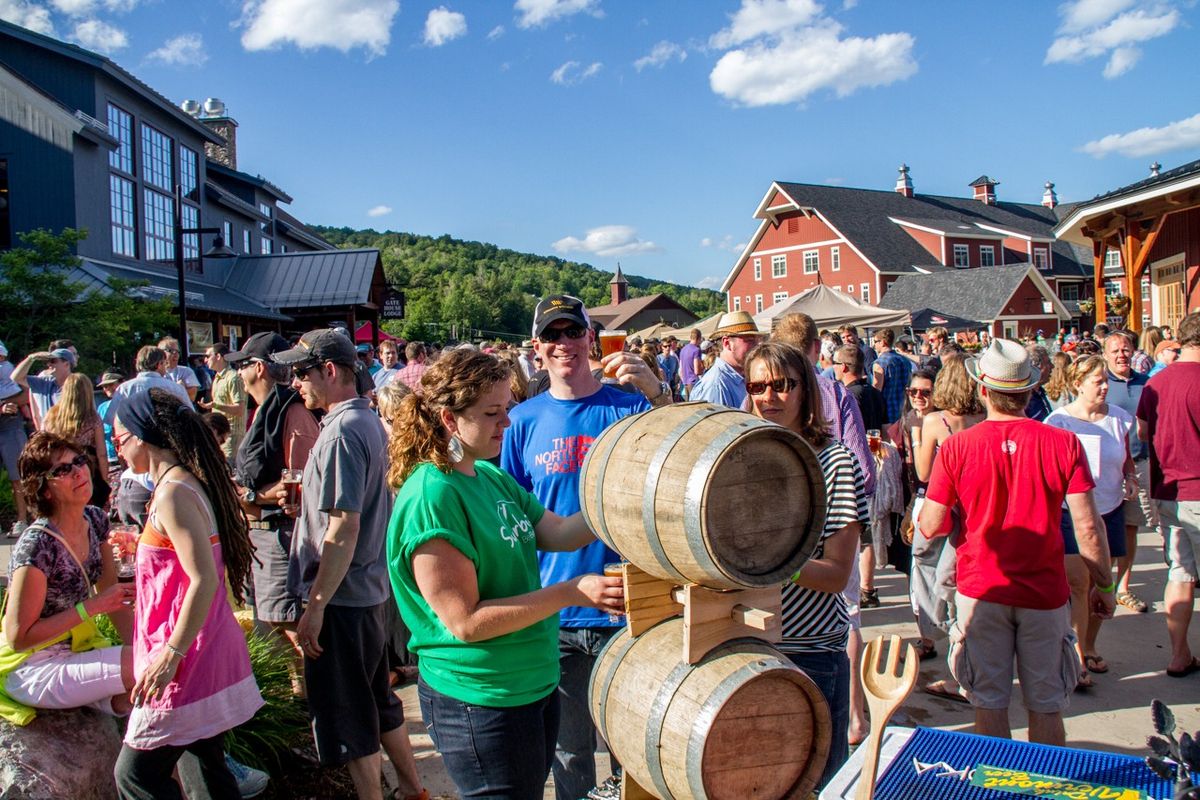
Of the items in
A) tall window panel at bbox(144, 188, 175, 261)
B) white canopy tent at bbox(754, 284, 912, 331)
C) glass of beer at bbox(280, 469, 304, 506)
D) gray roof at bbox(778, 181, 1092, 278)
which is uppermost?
gray roof at bbox(778, 181, 1092, 278)

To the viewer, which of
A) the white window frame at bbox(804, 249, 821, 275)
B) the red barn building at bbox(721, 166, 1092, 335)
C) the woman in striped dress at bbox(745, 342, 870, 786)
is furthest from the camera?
the white window frame at bbox(804, 249, 821, 275)

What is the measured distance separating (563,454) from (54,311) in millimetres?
14774

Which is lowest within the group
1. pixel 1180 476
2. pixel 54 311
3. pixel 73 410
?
pixel 1180 476

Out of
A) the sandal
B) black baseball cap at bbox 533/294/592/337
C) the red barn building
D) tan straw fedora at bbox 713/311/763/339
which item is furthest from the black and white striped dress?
the red barn building

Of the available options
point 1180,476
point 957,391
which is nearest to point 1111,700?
point 1180,476

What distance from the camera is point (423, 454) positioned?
7.98 feet

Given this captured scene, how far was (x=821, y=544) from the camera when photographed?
9.18 feet

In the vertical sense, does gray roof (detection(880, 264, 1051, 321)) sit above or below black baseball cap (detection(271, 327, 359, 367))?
above

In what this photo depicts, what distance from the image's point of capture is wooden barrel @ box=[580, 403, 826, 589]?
1.75 metres

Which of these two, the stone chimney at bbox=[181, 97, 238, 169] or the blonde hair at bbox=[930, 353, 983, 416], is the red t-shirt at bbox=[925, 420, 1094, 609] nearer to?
the blonde hair at bbox=[930, 353, 983, 416]

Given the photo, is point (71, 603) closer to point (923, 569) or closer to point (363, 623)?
point (363, 623)

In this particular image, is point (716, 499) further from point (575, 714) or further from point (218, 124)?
point (218, 124)

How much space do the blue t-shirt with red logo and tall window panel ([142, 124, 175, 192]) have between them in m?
23.8

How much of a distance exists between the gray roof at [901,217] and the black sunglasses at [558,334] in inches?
1604
